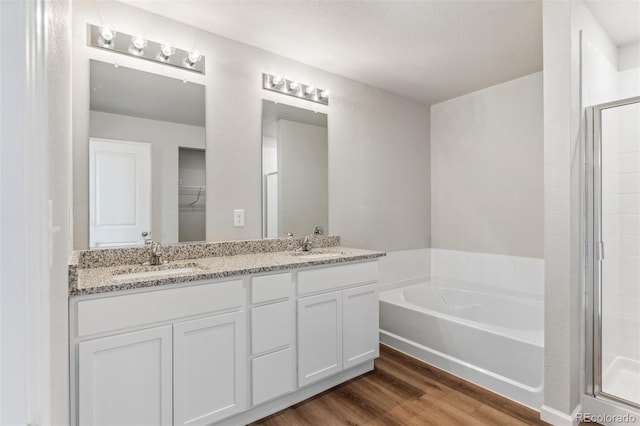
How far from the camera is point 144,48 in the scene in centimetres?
209

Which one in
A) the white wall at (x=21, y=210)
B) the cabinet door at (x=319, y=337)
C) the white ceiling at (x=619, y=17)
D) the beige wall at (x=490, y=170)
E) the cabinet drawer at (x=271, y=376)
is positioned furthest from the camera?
the beige wall at (x=490, y=170)

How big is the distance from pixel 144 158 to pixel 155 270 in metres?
0.71

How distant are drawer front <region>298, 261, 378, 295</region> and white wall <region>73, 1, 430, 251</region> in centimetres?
62

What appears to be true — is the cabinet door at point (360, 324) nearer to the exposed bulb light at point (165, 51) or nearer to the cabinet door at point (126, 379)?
the cabinet door at point (126, 379)

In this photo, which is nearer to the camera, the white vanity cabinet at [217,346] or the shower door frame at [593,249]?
the white vanity cabinet at [217,346]

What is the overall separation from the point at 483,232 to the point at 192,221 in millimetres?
2772

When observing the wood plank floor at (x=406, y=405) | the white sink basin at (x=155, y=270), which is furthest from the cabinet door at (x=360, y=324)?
the white sink basin at (x=155, y=270)

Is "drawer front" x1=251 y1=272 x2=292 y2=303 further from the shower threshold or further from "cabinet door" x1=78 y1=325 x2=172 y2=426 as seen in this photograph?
the shower threshold

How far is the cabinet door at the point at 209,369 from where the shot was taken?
5.35ft

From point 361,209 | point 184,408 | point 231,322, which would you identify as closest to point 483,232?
point 361,209

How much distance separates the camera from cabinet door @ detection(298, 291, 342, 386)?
2092 millimetres

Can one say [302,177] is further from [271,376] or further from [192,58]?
[271,376]

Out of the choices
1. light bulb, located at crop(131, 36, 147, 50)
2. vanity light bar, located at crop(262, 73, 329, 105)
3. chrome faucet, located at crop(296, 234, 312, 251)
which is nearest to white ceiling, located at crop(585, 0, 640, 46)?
vanity light bar, located at crop(262, 73, 329, 105)

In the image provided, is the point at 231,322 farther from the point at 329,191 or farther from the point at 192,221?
the point at 329,191
